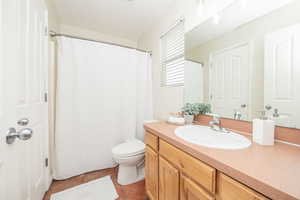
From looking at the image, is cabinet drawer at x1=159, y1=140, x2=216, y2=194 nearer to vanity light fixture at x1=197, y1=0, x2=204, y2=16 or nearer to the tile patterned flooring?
the tile patterned flooring

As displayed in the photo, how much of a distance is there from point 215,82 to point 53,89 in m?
1.81

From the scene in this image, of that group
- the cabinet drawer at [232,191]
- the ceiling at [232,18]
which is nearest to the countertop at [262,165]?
the cabinet drawer at [232,191]

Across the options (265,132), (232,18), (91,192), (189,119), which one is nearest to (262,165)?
(265,132)

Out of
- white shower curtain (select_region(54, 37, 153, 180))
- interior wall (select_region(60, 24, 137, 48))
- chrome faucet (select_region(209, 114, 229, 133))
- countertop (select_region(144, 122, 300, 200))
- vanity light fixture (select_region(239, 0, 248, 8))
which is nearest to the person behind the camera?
countertop (select_region(144, 122, 300, 200))

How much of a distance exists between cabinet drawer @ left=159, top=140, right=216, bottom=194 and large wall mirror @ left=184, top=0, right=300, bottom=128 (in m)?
0.56

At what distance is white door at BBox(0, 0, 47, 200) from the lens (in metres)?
0.64

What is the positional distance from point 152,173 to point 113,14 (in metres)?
2.14

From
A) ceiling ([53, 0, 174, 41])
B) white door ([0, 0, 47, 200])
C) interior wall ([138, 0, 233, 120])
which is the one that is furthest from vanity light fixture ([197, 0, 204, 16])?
white door ([0, 0, 47, 200])

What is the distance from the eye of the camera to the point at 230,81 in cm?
107

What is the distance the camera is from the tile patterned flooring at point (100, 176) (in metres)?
1.39

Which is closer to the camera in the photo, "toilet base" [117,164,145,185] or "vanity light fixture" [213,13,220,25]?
"vanity light fixture" [213,13,220,25]

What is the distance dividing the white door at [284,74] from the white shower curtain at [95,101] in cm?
155

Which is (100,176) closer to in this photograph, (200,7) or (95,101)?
(95,101)

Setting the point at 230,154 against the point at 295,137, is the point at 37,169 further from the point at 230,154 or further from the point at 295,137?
the point at 295,137
